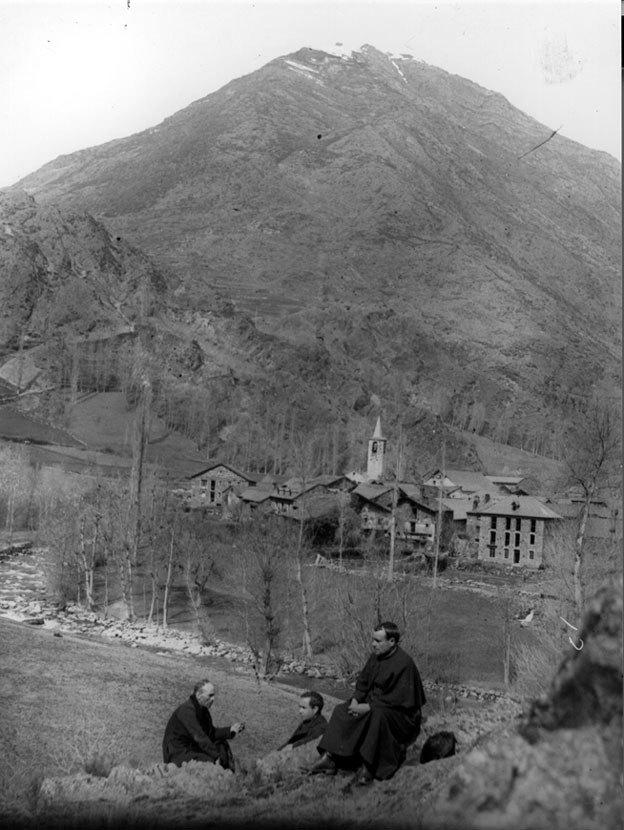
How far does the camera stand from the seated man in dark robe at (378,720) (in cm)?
482

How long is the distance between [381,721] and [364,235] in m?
125

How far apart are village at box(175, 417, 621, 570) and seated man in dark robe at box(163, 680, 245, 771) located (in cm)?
2248

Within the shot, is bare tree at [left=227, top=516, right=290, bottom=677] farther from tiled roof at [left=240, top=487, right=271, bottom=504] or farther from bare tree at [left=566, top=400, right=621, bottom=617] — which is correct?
tiled roof at [left=240, top=487, right=271, bottom=504]

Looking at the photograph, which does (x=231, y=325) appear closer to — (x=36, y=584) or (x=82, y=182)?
(x=82, y=182)

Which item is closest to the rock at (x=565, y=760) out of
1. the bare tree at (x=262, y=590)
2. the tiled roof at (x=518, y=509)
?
the bare tree at (x=262, y=590)

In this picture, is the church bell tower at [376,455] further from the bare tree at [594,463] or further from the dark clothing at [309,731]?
the dark clothing at [309,731]

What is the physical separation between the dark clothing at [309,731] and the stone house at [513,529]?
86.3ft

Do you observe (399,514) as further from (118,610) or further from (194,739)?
(194,739)

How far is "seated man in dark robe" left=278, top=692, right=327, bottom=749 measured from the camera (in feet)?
18.9

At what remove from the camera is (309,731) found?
19.0ft

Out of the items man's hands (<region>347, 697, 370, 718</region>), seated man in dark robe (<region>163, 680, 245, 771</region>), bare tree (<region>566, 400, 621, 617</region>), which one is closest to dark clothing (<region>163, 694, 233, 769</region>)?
seated man in dark robe (<region>163, 680, 245, 771</region>)

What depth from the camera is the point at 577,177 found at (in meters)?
56.3

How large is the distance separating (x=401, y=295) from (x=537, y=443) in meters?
53.4

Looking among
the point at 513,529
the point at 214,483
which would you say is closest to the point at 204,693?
the point at 214,483
